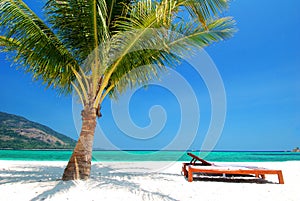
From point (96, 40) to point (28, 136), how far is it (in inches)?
2730

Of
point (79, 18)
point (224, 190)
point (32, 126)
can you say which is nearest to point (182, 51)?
point (79, 18)

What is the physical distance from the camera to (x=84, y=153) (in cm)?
533

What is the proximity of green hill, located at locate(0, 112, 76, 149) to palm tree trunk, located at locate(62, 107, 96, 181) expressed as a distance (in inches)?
2304

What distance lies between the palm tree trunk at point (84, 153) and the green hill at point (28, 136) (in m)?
58.5

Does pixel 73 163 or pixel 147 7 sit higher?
pixel 147 7

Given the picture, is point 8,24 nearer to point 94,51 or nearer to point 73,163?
point 94,51

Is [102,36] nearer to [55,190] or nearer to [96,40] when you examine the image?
[96,40]

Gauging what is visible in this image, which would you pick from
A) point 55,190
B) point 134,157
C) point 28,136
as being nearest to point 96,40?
point 55,190

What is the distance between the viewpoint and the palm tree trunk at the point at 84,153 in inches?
205

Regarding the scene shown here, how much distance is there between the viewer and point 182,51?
6199 millimetres

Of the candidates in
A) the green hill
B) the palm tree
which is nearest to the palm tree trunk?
the palm tree

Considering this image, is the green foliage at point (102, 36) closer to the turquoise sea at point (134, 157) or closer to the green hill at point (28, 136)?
the turquoise sea at point (134, 157)

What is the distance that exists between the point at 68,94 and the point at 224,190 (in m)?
5.69

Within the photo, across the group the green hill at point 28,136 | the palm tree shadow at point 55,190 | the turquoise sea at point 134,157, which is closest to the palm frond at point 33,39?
the palm tree shadow at point 55,190
